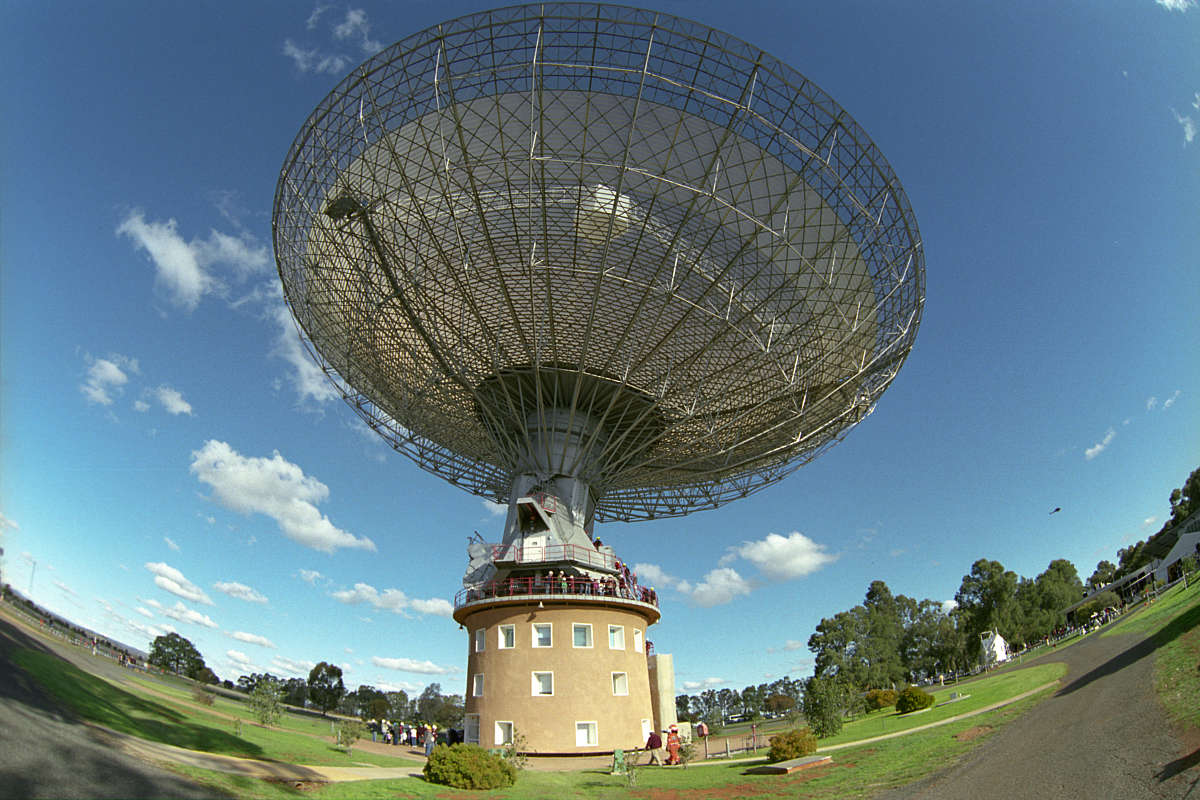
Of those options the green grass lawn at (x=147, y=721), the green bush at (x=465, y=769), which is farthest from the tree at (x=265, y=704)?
the green bush at (x=465, y=769)

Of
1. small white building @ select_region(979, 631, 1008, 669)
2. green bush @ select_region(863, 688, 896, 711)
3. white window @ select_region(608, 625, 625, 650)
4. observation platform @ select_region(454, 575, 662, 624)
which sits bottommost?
green bush @ select_region(863, 688, 896, 711)

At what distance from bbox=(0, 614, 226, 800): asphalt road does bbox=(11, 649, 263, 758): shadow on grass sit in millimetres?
863

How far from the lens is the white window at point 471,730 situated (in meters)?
31.5

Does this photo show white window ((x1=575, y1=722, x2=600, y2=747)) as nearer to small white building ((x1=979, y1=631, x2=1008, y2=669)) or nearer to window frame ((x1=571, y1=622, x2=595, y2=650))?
window frame ((x1=571, y1=622, x2=595, y2=650))

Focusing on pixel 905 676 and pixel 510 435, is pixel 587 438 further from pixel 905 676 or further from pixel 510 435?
pixel 905 676

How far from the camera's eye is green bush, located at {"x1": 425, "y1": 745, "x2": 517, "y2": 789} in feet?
61.2

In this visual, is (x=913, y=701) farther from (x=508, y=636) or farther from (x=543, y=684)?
(x=508, y=636)

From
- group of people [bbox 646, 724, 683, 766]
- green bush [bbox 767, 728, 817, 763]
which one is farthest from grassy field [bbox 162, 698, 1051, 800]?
group of people [bbox 646, 724, 683, 766]

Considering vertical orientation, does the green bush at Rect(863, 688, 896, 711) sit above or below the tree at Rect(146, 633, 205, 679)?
below

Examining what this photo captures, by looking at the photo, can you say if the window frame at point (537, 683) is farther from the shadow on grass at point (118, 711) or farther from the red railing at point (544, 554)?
the shadow on grass at point (118, 711)

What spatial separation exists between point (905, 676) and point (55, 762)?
294ft

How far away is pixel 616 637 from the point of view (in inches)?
1324

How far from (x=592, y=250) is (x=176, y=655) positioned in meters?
101

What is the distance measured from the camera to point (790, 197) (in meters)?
28.1
